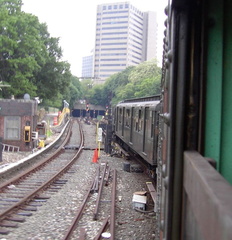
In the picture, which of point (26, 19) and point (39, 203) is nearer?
point (39, 203)

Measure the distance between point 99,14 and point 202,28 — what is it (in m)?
145

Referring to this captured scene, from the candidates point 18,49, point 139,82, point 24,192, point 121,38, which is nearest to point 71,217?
point 24,192

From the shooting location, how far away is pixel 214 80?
2051 millimetres

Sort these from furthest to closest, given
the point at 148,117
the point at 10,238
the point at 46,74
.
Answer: the point at 46,74 < the point at 148,117 < the point at 10,238

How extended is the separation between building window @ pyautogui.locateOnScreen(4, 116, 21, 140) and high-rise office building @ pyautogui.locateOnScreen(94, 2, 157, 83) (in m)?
118

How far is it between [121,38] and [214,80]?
454ft

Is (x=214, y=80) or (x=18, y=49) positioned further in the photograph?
(x=18, y=49)

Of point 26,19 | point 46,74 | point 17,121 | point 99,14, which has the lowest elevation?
point 17,121

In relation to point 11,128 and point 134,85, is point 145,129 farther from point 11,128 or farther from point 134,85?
point 134,85

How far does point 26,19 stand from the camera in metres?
32.8

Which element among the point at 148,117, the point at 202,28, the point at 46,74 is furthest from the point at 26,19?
the point at 202,28

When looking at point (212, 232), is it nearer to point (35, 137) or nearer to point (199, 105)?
point (199, 105)

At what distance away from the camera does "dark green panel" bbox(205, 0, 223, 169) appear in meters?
2.04

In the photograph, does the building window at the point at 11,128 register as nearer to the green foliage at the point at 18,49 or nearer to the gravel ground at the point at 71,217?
the gravel ground at the point at 71,217
